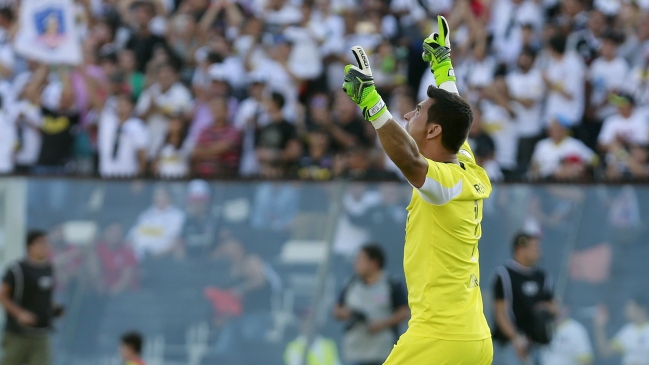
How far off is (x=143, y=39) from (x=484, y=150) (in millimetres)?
6074

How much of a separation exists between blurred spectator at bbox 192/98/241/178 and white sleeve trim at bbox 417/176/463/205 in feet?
24.8

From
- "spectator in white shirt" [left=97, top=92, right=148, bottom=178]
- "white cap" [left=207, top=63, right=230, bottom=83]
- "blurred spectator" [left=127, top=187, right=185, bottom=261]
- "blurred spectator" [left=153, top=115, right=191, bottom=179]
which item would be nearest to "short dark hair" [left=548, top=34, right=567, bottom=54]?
"white cap" [left=207, top=63, right=230, bottom=83]

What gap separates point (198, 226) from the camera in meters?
12.3

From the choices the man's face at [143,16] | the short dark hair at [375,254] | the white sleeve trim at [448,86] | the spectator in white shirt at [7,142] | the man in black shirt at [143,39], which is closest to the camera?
the white sleeve trim at [448,86]

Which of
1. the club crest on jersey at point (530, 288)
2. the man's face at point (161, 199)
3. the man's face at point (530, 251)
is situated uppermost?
the man's face at point (530, 251)

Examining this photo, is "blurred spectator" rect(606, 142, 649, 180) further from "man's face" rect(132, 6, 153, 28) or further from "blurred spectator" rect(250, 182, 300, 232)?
"man's face" rect(132, 6, 153, 28)

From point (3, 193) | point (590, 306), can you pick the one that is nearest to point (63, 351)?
point (3, 193)

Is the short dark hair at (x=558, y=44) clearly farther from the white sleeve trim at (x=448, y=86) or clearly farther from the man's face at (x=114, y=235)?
the white sleeve trim at (x=448, y=86)

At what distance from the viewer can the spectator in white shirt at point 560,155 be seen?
11.5 metres

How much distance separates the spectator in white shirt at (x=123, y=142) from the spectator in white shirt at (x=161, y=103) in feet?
0.61

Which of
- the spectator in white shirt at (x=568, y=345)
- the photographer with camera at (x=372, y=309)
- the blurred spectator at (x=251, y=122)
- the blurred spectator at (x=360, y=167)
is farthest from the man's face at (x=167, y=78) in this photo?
the spectator in white shirt at (x=568, y=345)

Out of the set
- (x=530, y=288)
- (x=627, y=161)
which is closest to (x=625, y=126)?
(x=627, y=161)

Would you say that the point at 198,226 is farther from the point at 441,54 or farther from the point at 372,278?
the point at 441,54

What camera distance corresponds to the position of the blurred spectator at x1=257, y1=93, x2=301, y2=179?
12.8 m
